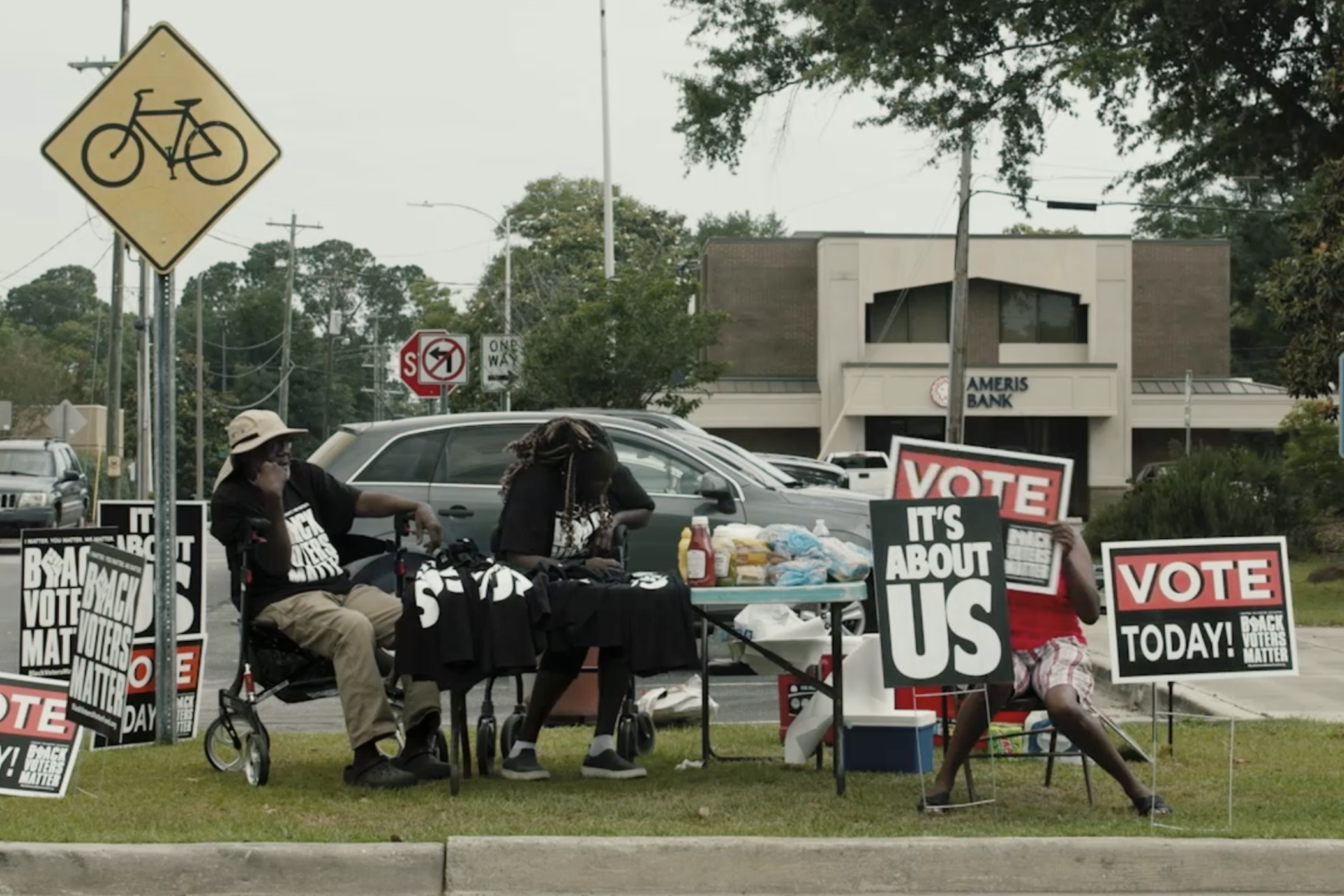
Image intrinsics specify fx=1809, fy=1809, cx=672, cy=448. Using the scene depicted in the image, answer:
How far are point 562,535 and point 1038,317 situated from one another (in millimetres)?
45537

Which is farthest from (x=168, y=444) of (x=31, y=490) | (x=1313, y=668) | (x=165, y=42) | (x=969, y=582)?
(x=31, y=490)

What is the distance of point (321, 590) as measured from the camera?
7773mm

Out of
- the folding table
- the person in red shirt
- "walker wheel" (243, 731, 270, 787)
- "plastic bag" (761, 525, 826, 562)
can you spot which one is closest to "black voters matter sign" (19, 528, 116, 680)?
"walker wheel" (243, 731, 270, 787)

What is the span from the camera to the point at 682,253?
7506 cm

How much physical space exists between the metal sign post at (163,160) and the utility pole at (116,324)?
3114 centimetres

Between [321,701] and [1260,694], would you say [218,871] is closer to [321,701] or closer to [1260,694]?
[321,701]

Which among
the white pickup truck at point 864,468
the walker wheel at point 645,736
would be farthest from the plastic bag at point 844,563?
the white pickup truck at point 864,468

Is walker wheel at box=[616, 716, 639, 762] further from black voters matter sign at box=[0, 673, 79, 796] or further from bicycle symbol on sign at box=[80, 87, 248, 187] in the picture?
bicycle symbol on sign at box=[80, 87, 248, 187]

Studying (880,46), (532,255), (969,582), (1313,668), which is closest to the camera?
(969,582)

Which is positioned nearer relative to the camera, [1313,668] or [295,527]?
[295,527]

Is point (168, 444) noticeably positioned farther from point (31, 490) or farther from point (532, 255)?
point (532, 255)

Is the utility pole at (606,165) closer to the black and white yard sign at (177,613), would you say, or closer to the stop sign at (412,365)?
the stop sign at (412,365)

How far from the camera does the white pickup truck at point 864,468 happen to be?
31.9 metres

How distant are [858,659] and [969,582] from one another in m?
1.13
